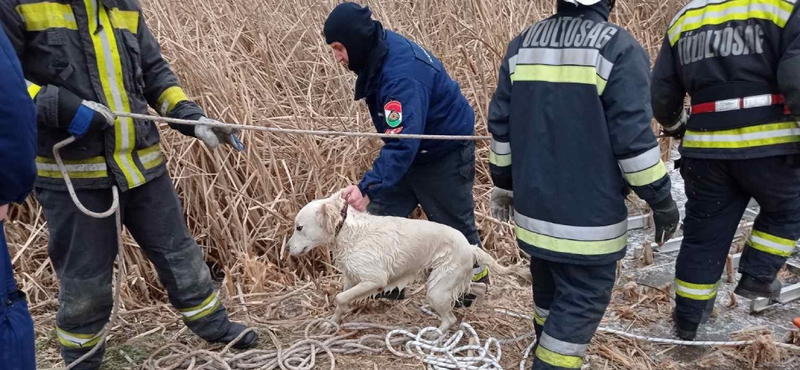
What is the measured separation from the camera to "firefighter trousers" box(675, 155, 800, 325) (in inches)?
116

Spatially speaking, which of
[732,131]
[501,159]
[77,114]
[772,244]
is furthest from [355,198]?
[772,244]

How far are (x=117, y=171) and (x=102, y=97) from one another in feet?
1.04

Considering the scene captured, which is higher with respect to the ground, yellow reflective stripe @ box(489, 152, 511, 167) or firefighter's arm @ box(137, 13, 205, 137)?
firefighter's arm @ box(137, 13, 205, 137)

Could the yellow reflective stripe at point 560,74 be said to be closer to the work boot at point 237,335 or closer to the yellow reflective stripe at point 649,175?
the yellow reflective stripe at point 649,175

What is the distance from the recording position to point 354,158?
4688 millimetres

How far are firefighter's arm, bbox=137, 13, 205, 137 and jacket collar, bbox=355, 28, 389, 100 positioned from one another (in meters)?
0.82

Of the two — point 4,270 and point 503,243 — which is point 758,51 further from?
point 4,270

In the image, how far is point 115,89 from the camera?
2730 millimetres

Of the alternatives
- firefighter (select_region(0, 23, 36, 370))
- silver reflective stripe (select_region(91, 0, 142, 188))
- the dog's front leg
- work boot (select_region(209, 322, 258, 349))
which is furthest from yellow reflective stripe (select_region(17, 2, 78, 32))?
the dog's front leg

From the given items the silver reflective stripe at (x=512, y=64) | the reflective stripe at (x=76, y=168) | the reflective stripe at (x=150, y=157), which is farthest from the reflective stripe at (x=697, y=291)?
the reflective stripe at (x=76, y=168)

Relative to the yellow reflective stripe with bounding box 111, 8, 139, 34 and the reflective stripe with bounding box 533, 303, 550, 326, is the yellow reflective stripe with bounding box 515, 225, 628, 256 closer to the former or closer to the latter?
the reflective stripe with bounding box 533, 303, 550, 326

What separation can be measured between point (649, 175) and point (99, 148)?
7.33 ft

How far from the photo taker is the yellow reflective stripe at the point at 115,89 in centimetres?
264

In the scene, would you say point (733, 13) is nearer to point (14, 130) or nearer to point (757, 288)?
point (757, 288)
